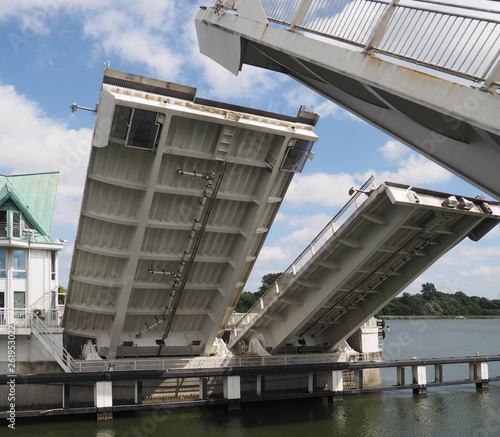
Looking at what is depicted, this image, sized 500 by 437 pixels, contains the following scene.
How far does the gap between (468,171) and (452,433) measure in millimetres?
10862

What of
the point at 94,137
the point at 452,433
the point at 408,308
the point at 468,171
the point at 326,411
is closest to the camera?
the point at 468,171

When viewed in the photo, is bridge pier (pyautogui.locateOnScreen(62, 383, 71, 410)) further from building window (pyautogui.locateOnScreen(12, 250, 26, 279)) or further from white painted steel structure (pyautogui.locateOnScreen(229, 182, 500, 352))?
white painted steel structure (pyautogui.locateOnScreen(229, 182, 500, 352))

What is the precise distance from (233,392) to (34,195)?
9557 mm

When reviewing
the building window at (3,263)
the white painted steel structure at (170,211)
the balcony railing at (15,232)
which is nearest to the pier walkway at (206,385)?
the white painted steel structure at (170,211)

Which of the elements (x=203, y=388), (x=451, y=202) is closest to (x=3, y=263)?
(x=203, y=388)

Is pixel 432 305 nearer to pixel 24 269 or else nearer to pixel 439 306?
pixel 439 306

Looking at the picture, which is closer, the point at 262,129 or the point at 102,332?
the point at 262,129

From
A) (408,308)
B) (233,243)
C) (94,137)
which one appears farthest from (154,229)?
(408,308)

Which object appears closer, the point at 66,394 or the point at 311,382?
the point at 66,394

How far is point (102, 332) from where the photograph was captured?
17781mm

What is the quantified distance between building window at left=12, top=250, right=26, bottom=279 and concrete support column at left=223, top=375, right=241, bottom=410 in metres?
7.38

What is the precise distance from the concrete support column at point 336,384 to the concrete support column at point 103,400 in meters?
7.89

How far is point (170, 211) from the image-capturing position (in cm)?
1456

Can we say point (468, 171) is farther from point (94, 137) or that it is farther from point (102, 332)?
point (102, 332)
